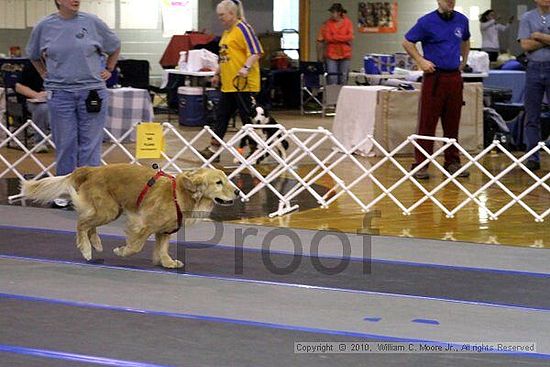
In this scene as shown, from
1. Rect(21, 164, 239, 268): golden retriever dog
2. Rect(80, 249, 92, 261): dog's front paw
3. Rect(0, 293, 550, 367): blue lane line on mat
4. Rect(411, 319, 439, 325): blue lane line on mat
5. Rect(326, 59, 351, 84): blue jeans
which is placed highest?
Rect(326, 59, 351, 84): blue jeans

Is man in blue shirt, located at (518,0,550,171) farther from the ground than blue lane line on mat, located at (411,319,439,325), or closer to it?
farther from the ground

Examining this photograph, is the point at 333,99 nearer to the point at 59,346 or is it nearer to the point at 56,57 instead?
the point at 56,57

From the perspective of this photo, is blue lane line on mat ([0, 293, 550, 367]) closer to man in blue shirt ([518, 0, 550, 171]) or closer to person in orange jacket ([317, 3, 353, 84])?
man in blue shirt ([518, 0, 550, 171])

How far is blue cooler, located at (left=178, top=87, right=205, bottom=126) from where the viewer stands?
13.0 m

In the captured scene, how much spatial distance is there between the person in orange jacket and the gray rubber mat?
9.54m

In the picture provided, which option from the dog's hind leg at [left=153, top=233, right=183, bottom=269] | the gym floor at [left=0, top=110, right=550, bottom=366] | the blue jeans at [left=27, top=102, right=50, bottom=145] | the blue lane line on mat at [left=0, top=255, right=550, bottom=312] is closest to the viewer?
the gym floor at [left=0, top=110, right=550, bottom=366]

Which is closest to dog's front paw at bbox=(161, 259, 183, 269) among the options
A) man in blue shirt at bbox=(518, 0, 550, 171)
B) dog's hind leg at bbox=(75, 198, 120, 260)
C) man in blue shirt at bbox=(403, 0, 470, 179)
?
dog's hind leg at bbox=(75, 198, 120, 260)

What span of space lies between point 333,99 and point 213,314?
10.4 m

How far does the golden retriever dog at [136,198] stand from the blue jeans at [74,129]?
4.35 ft

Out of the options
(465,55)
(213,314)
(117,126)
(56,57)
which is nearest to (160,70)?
(117,126)

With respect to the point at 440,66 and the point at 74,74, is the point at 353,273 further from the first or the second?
the point at 440,66

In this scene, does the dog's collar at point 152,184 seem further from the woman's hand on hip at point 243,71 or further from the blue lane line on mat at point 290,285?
the woman's hand on hip at point 243,71

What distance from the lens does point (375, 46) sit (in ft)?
59.0

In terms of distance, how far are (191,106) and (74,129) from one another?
20.2 feet
